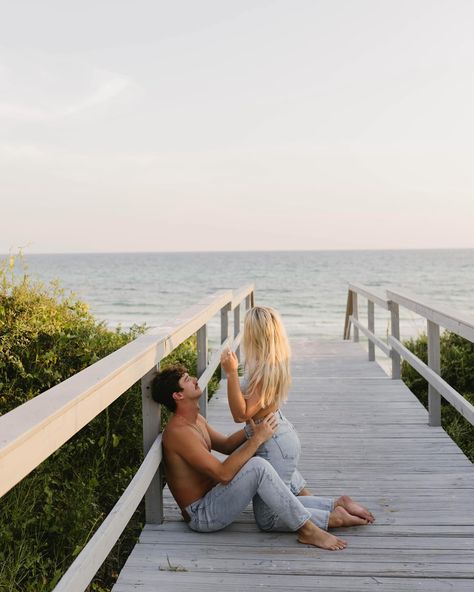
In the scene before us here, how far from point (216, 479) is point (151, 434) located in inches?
14.7

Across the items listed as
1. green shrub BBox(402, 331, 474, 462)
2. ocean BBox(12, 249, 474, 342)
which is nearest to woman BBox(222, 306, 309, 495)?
green shrub BBox(402, 331, 474, 462)

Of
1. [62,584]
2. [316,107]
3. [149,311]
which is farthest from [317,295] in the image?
[62,584]

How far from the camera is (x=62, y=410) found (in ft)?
6.33

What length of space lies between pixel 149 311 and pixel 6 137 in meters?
15.9

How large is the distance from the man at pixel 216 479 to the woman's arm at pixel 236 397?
0.09 metres

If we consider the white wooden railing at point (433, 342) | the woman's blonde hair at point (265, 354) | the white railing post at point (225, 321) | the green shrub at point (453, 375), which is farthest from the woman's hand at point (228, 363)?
the green shrub at point (453, 375)

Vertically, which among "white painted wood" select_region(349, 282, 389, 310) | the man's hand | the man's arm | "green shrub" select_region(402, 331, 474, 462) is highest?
"white painted wood" select_region(349, 282, 389, 310)

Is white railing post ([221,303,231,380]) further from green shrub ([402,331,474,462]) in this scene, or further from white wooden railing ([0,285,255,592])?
green shrub ([402,331,474,462])

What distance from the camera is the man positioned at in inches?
129

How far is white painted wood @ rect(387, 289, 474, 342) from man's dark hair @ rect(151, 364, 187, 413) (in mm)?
1681

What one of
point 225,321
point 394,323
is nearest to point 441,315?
point 394,323

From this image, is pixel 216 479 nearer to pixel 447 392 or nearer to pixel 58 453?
pixel 447 392

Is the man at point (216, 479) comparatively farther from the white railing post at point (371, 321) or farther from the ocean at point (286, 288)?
the ocean at point (286, 288)

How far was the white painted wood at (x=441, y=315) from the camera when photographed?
4.05m
